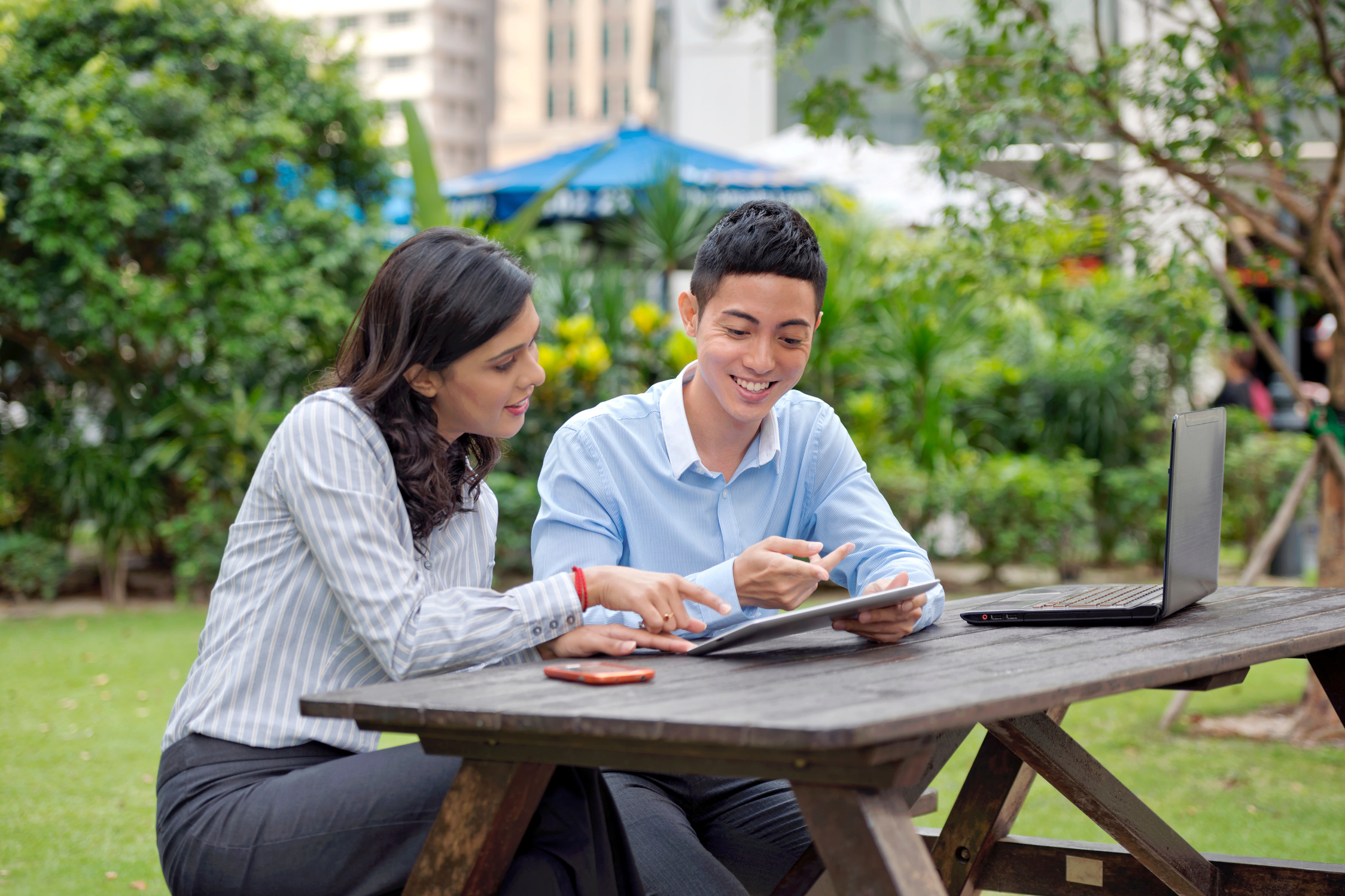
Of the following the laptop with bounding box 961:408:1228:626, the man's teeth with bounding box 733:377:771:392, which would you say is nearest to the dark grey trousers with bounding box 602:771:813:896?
the laptop with bounding box 961:408:1228:626

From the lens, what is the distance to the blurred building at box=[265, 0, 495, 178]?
3676 inches

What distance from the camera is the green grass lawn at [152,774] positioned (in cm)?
339

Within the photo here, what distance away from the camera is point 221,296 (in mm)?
7465

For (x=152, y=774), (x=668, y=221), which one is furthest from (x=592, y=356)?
(x=152, y=774)

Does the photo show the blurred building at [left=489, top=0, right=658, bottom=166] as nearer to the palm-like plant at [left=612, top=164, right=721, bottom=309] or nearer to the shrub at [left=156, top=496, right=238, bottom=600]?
the palm-like plant at [left=612, top=164, right=721, bottom=309]

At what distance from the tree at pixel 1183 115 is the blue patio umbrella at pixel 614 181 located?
12.9 ft

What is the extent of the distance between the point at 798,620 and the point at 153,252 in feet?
23.8

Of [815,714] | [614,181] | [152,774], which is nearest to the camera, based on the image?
[815,714]

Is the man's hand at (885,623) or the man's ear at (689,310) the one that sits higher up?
the man's ear at (689,310)

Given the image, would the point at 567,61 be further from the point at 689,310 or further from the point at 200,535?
the point at 689,310

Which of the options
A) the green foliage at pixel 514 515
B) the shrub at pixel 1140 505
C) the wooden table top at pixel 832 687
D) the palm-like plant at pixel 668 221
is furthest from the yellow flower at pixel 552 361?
the wooden table top at pixel 832 687

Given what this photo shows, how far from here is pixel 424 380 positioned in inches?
79.3

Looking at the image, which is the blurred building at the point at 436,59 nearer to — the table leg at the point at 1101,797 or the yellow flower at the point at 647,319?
the yellow flower at the point at 647,319

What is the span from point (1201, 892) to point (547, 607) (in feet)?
4.83
